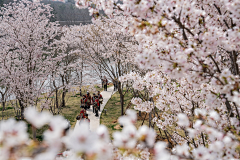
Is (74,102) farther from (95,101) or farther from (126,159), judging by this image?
(126,159)

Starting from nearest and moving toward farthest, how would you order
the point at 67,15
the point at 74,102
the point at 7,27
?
the point at 7,27 < the point at 74,102 < the point at 67,15

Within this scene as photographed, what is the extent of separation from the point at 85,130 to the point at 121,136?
0.86ft

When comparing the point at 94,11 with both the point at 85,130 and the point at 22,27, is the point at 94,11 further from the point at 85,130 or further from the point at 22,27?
the point at 22,27

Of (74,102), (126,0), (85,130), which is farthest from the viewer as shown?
(74,102)

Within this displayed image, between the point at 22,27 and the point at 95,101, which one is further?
the point at 95,101

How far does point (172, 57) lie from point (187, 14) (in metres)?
0.60

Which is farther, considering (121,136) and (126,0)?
(126,0)

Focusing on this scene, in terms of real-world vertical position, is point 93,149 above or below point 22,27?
below

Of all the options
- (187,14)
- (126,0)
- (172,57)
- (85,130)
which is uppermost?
(126,0)

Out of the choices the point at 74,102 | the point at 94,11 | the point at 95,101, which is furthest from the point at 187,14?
the point at 74,102

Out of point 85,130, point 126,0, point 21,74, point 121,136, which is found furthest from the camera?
point 21,74

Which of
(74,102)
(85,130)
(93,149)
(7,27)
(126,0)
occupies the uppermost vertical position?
(7,27)

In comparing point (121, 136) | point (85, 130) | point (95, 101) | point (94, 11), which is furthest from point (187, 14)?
point (95, 101)

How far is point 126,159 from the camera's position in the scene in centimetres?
255
